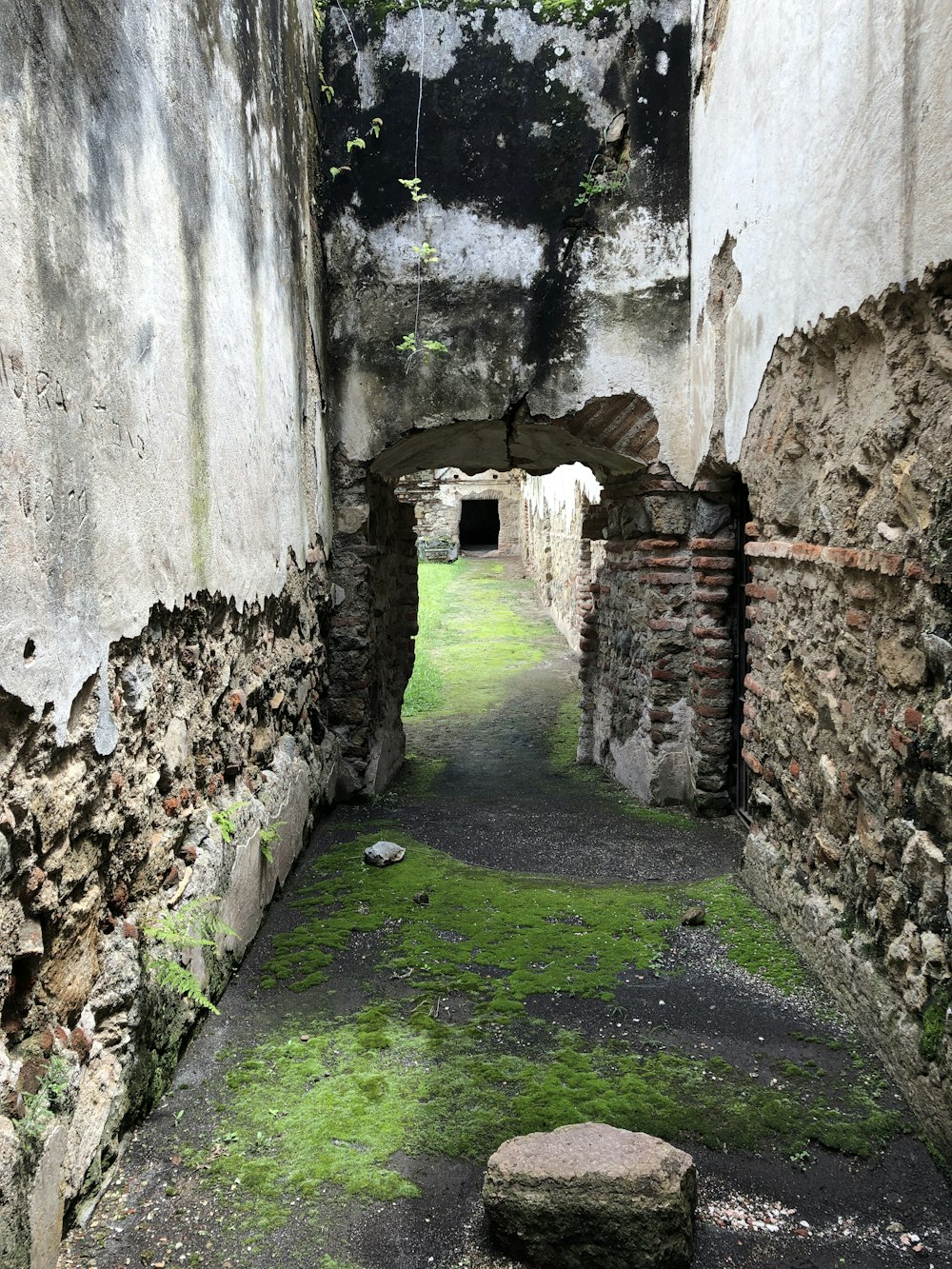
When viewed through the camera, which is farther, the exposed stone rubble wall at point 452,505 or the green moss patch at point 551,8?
the exposed stone rubble wall at point 452,505

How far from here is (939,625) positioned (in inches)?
86.9

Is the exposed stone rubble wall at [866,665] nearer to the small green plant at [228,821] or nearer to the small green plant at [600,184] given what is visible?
the small green plant at [600,184]

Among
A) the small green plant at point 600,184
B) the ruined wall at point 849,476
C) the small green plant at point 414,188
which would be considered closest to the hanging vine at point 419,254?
the small green plant at point 414,188

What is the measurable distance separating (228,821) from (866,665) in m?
2.15

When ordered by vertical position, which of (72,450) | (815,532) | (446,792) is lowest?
(446,792)

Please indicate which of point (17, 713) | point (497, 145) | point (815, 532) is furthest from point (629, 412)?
point (17, 713)

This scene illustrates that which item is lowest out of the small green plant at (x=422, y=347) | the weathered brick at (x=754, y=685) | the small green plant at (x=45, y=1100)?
the small green plant at (x=45, y=1100)

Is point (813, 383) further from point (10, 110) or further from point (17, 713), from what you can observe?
point (17, 713)

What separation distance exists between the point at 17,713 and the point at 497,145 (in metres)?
4.41

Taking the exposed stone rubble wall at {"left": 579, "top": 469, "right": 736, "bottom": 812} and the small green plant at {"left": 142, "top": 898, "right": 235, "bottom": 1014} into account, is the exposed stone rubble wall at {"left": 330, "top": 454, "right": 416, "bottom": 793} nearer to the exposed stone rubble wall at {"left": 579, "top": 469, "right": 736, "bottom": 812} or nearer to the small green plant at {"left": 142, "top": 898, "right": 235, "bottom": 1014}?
the exposed stone rubble wall at {"left": 579, "top": 469, "right": 736, "bottom": 812}

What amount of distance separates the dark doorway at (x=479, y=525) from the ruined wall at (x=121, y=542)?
68.5 ft

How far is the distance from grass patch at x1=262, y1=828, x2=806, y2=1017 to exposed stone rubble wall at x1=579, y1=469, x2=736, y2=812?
1191 mm

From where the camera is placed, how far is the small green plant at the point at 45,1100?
1681 mm

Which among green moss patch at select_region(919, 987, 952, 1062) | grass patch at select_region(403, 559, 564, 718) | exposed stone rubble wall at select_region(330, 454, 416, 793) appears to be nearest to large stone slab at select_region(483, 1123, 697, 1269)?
green moss patch at select_region(919, 987, 952, 1062)
